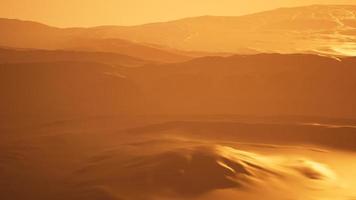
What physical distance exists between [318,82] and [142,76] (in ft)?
32.8

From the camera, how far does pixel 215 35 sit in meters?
70.0

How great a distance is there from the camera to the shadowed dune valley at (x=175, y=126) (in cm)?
1357

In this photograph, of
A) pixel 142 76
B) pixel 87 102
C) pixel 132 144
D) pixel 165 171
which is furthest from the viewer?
pixel 142 76

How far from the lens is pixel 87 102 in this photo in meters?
26.3

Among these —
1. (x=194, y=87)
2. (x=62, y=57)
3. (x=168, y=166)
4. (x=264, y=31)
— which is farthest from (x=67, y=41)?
(x=168, y=166)

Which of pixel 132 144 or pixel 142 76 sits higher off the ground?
pixel 142 76

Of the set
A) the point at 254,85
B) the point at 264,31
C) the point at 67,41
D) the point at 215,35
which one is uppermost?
the point at 264,31

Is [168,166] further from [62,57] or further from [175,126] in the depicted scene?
[62,57]

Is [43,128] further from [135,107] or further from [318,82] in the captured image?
[318,82]

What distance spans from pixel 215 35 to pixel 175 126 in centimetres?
4920

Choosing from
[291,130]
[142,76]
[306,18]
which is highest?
[306,18]

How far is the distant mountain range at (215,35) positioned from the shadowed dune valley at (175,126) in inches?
164

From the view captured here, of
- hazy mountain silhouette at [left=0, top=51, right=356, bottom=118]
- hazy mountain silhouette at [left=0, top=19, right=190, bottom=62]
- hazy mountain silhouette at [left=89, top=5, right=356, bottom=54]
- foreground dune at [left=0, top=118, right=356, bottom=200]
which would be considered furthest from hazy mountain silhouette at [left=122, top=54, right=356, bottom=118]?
hazy mountain silhouette at [left=89, top=5, right=356, bottom=54]

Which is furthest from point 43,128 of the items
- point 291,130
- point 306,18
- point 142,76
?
point 306,18
